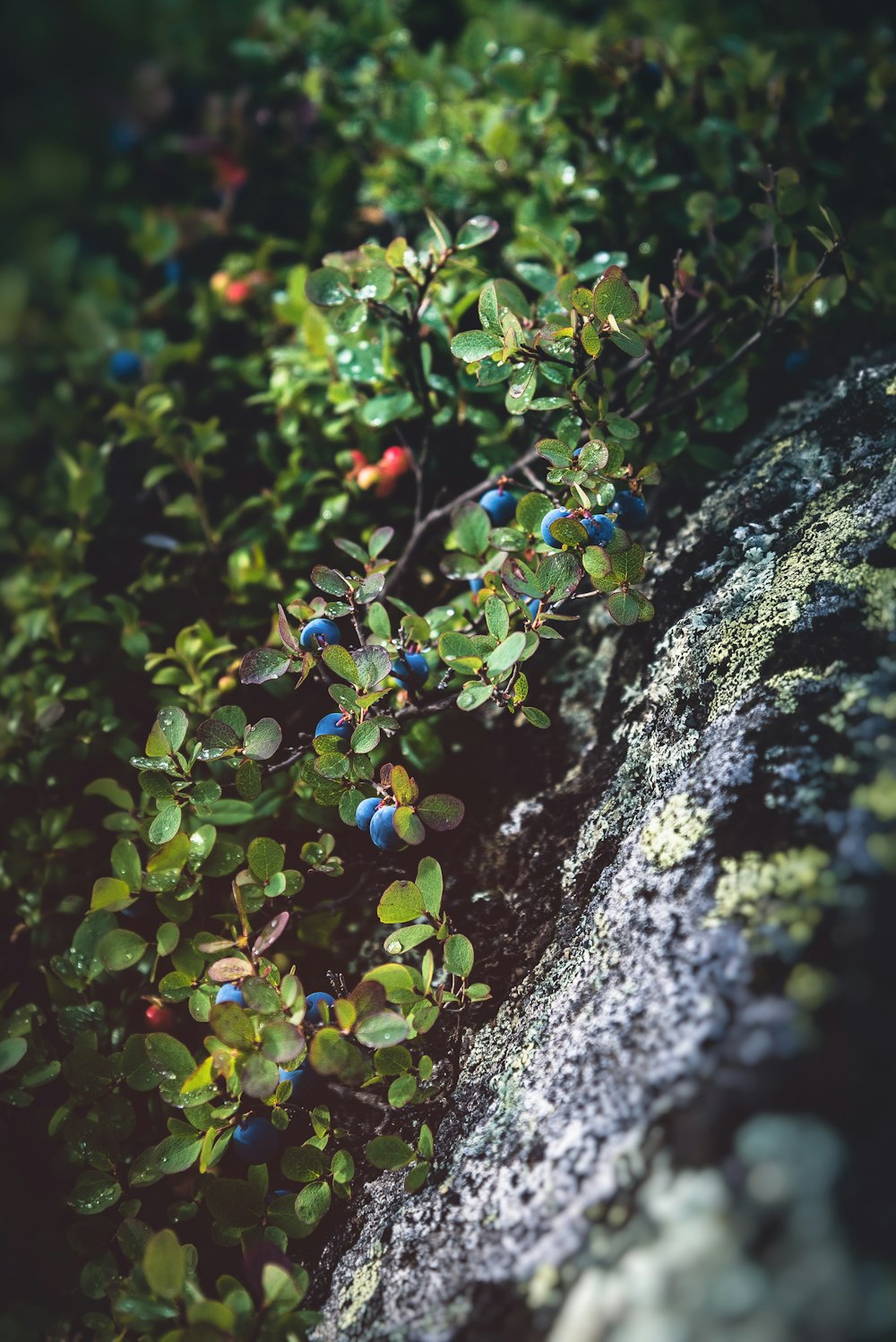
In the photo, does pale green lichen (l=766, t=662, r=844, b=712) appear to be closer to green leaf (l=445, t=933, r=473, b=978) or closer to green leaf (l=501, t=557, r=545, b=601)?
green leaf (l=501, t=557, r=545, b=601)

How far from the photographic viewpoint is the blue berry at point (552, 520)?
3.20ft

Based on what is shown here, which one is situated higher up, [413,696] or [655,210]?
[655,210]

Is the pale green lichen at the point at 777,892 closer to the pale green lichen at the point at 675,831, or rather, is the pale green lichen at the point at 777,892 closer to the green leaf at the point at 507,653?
the pale green lichen at the point at 675,831

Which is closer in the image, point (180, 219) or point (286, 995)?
point (286, 995)

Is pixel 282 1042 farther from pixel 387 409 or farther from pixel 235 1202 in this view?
pixel 387 409

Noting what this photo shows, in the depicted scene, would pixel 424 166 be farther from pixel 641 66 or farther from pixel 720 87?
pixel 720 87

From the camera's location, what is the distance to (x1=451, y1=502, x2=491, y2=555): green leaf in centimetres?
105

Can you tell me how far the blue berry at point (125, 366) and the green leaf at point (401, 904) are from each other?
4.26ft

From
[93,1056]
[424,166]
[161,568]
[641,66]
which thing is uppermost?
[641,66]

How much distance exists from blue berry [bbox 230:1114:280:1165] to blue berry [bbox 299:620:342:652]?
536 mm

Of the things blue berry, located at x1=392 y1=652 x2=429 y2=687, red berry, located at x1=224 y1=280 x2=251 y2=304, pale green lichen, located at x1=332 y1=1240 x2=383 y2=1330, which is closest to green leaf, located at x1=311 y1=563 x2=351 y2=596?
blue berry, located at x1=392 y1=652 x2=429 y2=687

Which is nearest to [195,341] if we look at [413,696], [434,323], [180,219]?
[180,219]

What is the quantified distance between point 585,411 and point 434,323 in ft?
1.17

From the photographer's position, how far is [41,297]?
3.79 feet
